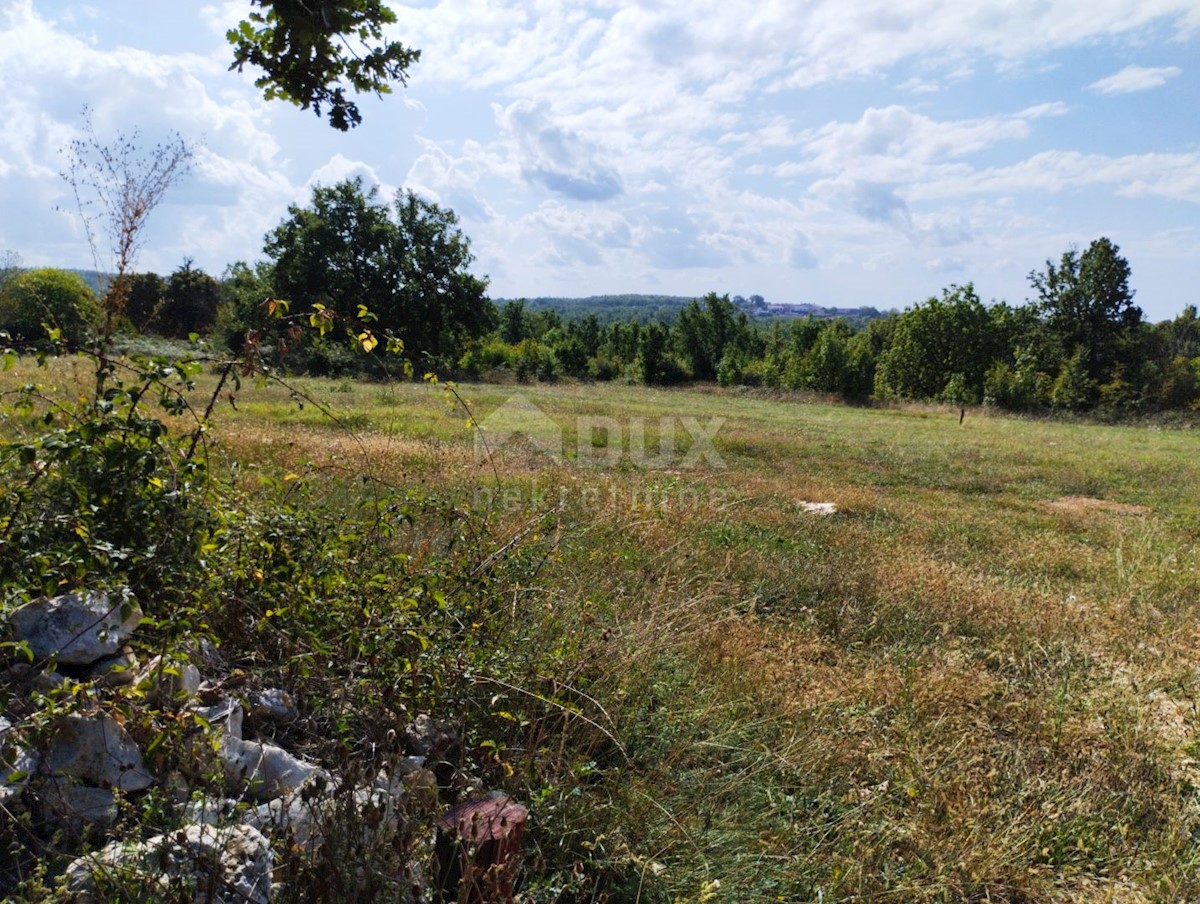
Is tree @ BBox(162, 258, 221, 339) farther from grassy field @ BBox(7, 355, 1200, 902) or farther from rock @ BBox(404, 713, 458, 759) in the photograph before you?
rock @ BBox(404, 713, 458, 759)

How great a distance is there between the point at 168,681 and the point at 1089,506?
1363cm

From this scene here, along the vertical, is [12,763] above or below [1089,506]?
above

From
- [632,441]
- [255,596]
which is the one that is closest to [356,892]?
[255,596]

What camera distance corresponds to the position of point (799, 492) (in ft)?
36.7

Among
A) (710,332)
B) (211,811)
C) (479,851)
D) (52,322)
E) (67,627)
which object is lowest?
(479,851)

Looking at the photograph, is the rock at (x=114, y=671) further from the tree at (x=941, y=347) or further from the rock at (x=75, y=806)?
the tree at (x=941, y=347)

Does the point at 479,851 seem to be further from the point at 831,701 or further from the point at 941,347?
the point at 941,347

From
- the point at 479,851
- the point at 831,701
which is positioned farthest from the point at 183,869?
the point at 831,701

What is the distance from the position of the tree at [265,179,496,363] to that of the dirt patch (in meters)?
36.0

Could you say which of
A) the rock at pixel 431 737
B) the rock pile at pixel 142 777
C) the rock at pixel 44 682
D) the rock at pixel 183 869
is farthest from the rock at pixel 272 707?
the rock at pixel 183 869

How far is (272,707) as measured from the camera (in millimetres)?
2863

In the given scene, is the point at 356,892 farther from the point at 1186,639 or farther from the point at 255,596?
the point at 1186,639
